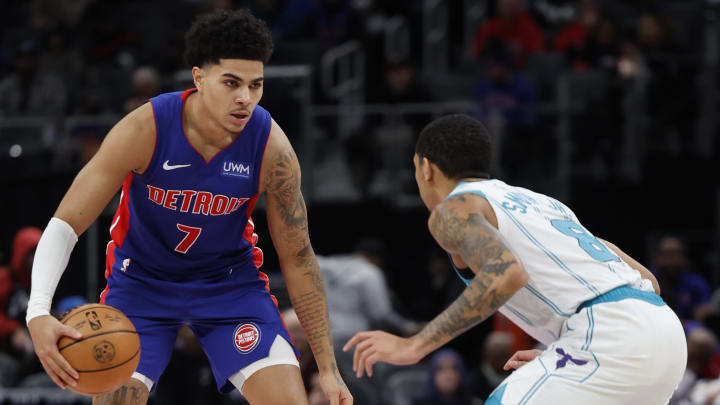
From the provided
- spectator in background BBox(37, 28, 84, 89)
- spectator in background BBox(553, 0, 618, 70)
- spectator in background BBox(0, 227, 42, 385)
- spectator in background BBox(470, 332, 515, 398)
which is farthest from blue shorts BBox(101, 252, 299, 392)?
spectator in background BBox(37, 28, 84, 89)

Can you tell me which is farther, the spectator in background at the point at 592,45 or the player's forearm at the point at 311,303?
the spectator in background at the point at 592,45

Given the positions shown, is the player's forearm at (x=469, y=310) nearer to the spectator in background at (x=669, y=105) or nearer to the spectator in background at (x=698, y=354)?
the spectator in background at (x=698, y=354)

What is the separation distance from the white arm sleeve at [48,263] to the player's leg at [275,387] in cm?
102

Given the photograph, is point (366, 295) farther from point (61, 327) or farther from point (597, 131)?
point (61, 327)

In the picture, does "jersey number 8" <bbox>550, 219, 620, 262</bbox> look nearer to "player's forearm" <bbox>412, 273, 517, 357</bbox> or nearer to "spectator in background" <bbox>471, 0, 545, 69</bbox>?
"player's forearm" <bbox>412, 273, 517, 357</bbox>

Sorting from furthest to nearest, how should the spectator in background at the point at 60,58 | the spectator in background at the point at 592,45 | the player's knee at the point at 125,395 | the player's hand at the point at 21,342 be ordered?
the spectator in background at the point at 60,58 < the spectator in background at the point at 592,45 < the player's hand at the point at 21,342 < the player's knee at the point at 125,395

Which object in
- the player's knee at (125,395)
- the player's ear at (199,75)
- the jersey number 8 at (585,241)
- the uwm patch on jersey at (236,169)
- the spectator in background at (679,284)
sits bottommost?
the spectator in background at (679,284)

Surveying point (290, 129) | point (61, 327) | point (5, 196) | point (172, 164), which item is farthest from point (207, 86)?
point (5, 196)

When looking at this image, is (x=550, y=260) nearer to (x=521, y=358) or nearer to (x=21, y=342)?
(x=521, y=358)

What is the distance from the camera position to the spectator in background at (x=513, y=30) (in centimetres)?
1173

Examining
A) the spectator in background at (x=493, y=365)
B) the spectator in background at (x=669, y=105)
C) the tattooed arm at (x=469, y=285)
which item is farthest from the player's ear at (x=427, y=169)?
the spectator in background at (x=669, y=105)

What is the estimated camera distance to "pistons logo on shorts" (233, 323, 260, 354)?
4.59 meters

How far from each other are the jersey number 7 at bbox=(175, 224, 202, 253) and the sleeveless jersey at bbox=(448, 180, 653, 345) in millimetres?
1268

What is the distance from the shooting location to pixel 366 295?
28.6ft
